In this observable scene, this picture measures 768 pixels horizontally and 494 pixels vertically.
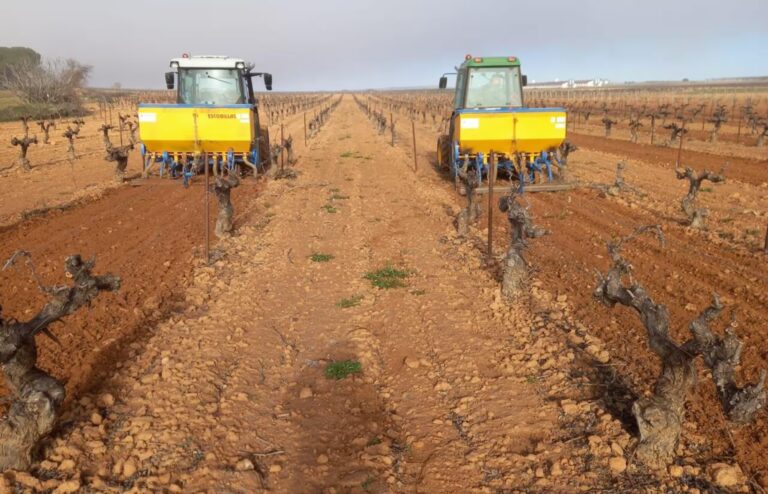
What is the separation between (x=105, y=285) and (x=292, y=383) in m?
1.69

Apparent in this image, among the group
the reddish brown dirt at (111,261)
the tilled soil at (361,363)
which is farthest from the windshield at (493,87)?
the reddish brown dirt at (111,261)

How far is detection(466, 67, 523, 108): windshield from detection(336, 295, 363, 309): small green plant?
8325mm

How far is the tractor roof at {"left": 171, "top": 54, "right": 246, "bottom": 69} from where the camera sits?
14.0 metres

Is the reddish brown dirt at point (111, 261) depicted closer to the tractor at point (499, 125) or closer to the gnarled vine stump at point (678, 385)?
the gnarled vine stump at point (678, 385)

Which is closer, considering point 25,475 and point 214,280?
point 25,475

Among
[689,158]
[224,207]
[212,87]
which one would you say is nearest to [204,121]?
[212,87]

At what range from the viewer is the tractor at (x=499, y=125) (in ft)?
40.3

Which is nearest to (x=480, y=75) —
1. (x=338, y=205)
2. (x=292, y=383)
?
(x=338, y=205)

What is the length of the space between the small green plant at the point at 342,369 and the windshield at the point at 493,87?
390 inches

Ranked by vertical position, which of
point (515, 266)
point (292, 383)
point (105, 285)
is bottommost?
point (292, 383)

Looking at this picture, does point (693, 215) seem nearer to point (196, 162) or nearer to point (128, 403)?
point (128, 403)

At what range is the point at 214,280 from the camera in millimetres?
7395

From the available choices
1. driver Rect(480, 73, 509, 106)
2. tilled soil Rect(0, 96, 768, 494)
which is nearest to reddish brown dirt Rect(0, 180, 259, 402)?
tilled soil Rect(0, 96, 768, 494)

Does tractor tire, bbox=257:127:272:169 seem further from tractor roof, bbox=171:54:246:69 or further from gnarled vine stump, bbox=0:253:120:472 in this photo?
gnarled vine stump, bbox=0:253:120:472
